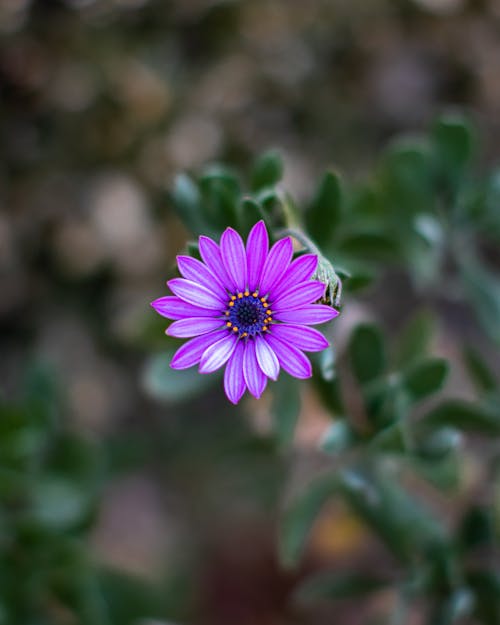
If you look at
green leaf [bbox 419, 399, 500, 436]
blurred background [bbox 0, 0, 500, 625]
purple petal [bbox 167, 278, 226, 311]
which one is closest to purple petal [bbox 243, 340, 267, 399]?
purple petal [bbox 167, 278, 226, 311]

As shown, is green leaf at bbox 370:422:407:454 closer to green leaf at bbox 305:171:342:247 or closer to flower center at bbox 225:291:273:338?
flower center at bbox 225:291:273:338

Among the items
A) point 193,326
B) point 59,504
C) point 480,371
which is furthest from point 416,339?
point 59,504

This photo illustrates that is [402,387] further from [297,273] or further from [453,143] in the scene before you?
[453,143]

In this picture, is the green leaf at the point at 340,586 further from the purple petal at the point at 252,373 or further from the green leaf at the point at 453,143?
the green leaf at the point at 453,143

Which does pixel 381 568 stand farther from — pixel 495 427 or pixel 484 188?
pixel 484 188

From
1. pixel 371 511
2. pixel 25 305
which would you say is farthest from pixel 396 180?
pixel 25 305

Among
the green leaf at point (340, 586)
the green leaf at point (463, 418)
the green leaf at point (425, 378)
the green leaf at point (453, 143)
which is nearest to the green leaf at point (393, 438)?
the green leaf at point (425, 378)
